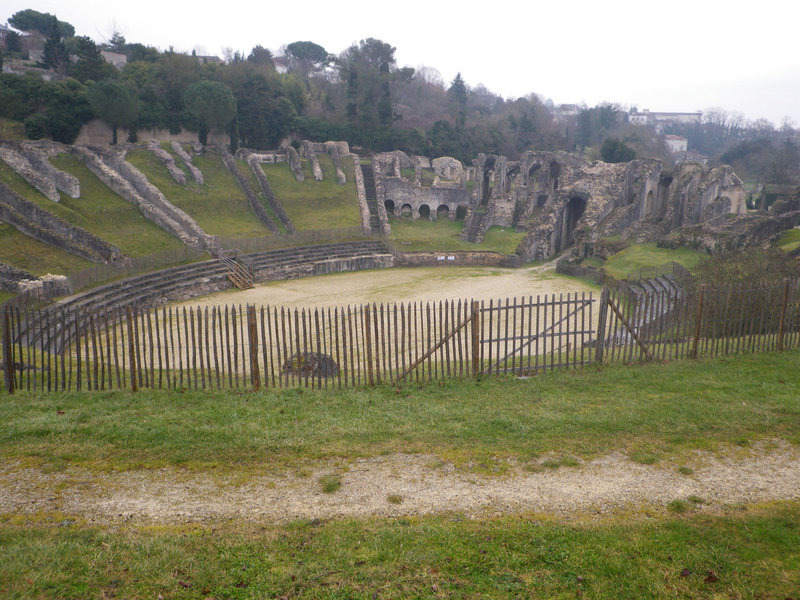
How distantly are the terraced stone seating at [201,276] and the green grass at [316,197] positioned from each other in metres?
4.08

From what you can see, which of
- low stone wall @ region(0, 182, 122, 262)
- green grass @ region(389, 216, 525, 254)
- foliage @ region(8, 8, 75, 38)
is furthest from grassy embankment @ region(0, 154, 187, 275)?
foliage @ region(8, 8, 75, 38)

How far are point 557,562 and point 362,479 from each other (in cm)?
277

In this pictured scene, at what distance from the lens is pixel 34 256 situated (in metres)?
23.6

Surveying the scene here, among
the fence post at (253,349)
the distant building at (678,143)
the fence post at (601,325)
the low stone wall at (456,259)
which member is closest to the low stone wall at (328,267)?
the low stone wall at (456,259)

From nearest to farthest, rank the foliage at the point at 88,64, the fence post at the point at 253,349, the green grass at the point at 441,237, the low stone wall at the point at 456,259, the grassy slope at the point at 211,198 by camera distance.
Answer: the fence post at the point at 253,349 → the grassy slope at the point at 211,198 → the low stone wall at the point at 456,259 → the green grass at the point at 441,237 → the foliage at the point at 88,64

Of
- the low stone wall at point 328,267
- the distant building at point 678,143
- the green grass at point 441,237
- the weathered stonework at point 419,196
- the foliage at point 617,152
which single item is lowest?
the low stone wall at point 328,267

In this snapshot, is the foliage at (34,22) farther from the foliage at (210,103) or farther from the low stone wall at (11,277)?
the low stone wall at (11,277)

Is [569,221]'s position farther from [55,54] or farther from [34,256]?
[55,54]

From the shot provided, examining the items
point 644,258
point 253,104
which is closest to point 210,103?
point 253,104

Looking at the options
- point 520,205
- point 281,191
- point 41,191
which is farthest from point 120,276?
point 520,205

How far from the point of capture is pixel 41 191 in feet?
98.4

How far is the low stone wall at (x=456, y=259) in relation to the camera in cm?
3519

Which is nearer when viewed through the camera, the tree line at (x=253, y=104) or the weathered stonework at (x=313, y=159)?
the tree line at (x=253, y=104)

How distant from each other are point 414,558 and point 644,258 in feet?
90.7
